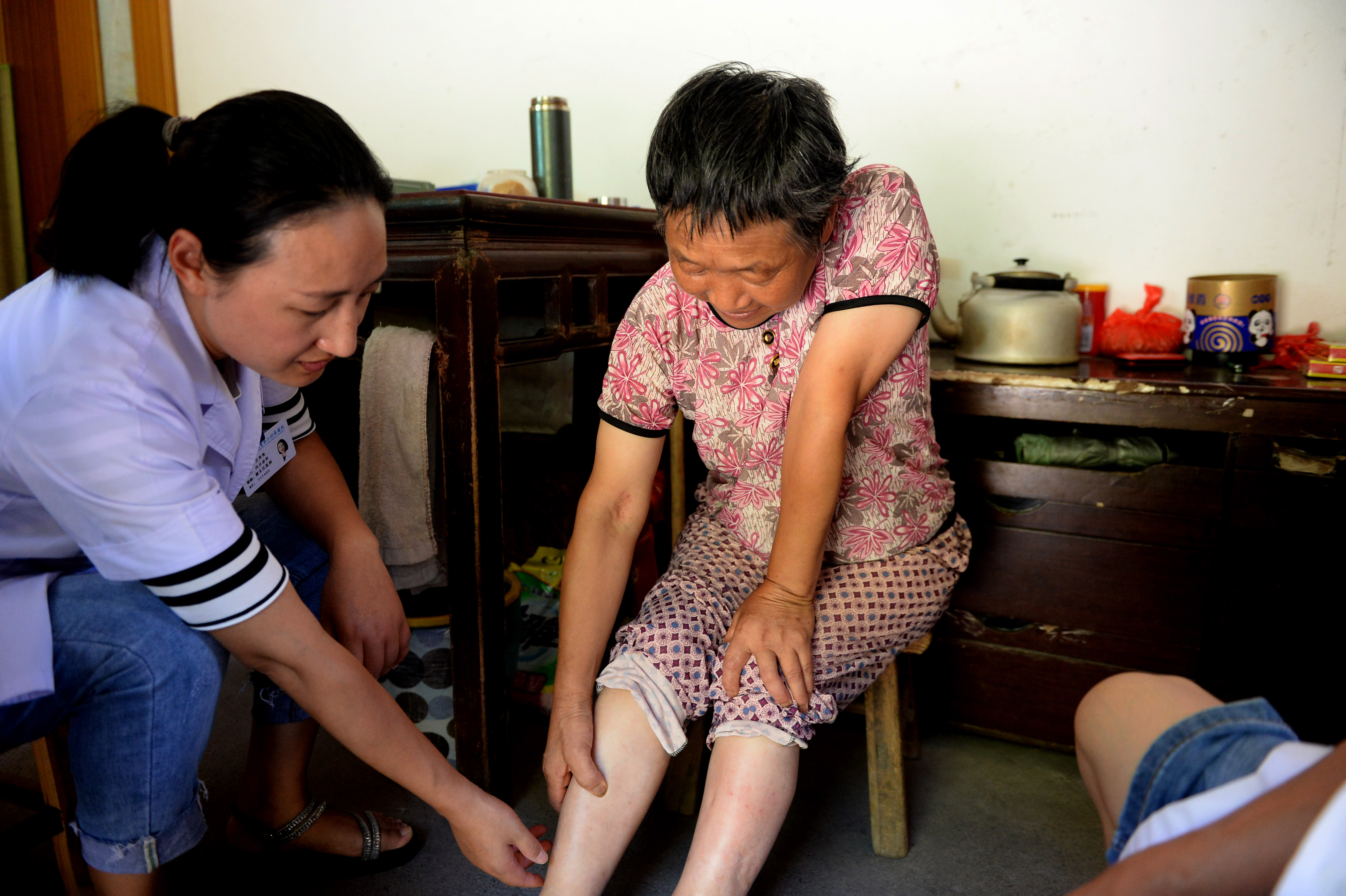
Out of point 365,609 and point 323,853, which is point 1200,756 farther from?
point 323,853

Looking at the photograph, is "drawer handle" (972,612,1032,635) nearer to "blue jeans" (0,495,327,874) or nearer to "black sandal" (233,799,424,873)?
"black sandal" (233,799,424,873)

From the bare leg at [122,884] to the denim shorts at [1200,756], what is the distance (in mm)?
894

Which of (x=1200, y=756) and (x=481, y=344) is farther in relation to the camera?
(x=481, y=344)

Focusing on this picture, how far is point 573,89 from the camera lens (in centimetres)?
218

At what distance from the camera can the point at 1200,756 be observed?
0.62m

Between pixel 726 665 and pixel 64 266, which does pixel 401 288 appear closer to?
pixel 64 266

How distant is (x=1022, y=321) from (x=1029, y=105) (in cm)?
53

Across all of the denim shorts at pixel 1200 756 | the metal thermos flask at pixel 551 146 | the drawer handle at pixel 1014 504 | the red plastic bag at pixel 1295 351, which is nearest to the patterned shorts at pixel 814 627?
the drawer handle at pixel 1014 504

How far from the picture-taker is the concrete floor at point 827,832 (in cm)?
125

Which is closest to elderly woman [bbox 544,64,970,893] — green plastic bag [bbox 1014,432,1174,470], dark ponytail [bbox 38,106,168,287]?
green plastic bag [bbox 1014,432,1174,470]

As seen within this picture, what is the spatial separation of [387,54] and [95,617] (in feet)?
6.38

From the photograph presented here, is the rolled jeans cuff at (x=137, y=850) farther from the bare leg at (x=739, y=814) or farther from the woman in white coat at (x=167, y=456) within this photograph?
the bare leg at (x=739, y=814)

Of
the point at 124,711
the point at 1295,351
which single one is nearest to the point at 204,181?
the point at 124,711

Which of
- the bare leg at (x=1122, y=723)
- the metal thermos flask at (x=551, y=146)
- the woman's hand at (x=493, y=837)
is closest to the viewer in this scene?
the bare leg at (x=1122, y=723)
